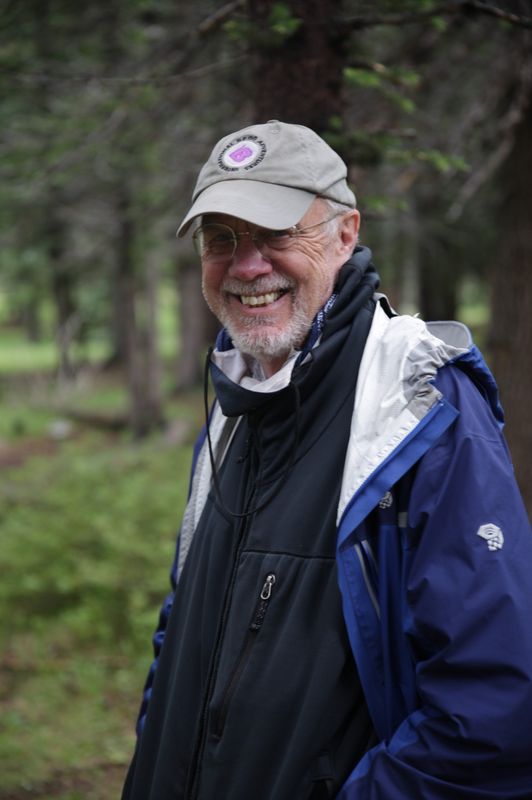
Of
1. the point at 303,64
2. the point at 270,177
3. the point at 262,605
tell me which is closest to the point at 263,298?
the point at 270,177

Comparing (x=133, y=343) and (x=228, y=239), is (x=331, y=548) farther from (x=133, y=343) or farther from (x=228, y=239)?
(x=133, y=343)

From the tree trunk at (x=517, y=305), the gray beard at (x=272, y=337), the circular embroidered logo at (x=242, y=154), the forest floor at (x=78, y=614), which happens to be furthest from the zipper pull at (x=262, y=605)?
the tree trunk at (x=517, y=305)

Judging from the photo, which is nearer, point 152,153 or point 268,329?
point 268,329

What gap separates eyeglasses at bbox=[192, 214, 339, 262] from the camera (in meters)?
1.89

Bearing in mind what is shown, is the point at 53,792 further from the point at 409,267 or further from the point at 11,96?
the point at 409,267

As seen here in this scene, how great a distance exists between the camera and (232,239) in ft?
6.37

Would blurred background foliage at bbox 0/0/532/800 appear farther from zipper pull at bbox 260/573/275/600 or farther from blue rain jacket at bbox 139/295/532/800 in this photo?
zipper pull at bbox 260/573/275/600

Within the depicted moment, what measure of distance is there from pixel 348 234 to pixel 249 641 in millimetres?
1238

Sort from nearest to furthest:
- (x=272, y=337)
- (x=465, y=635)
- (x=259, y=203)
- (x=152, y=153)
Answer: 1. (x=465, y=635)
2. (x=259, y=203)
3. (x=272, y=337)
4. (x=152, y=153)

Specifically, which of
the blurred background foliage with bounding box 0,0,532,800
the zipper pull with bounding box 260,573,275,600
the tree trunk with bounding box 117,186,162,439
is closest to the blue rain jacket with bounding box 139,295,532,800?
the zipper pull with bounding box 260,573,275,600

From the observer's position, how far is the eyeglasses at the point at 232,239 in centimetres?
189

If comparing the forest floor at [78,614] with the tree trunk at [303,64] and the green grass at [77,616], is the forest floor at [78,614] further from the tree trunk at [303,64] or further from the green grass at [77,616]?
the tree trunk at [303,64]

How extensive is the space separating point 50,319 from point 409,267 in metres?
34.9

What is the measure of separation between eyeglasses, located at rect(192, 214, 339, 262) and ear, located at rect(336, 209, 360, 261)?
6cm
